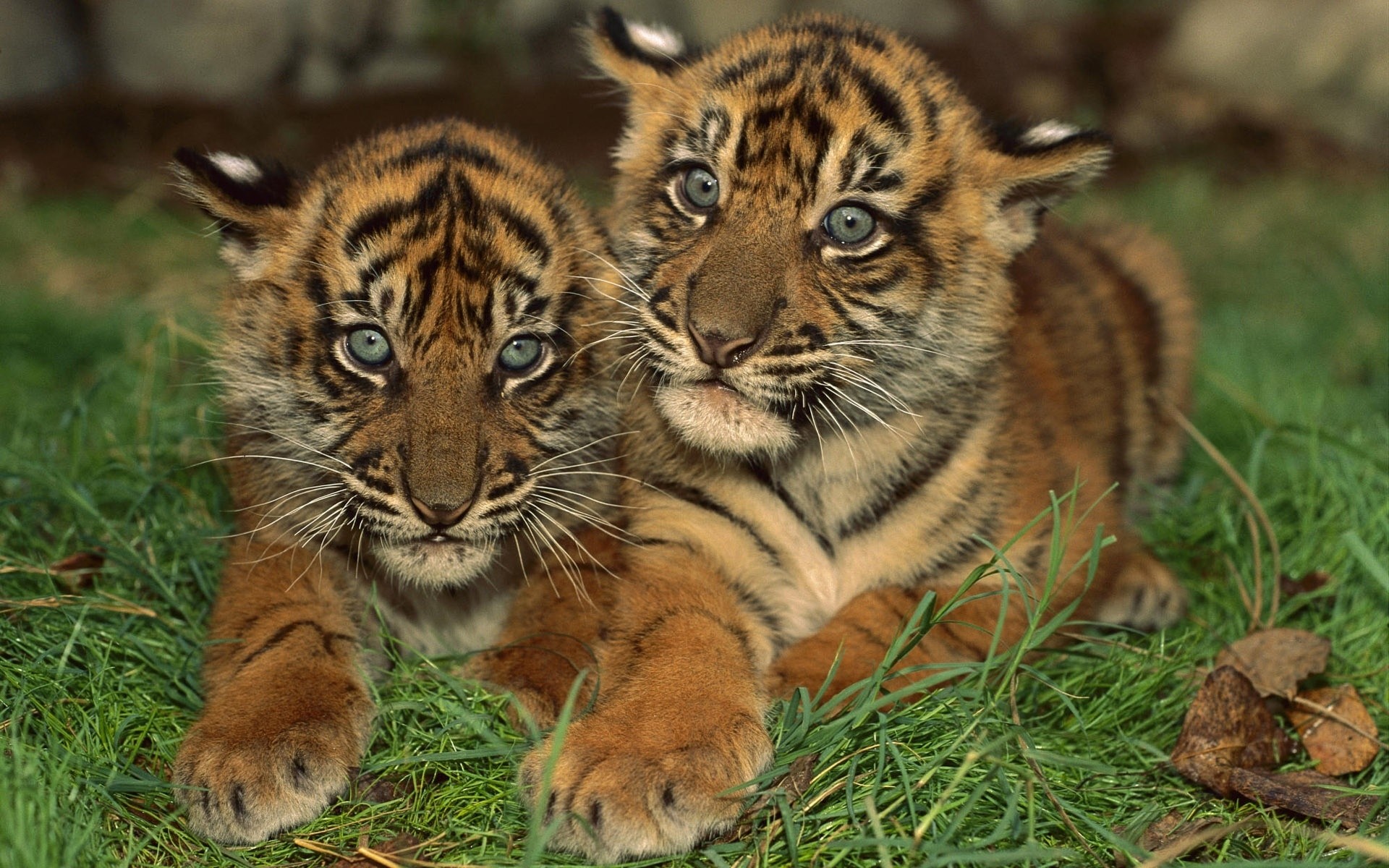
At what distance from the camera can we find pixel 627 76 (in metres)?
3.67

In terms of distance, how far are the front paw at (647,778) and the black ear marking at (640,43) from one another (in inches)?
75.4

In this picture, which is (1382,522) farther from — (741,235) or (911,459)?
(741,235)

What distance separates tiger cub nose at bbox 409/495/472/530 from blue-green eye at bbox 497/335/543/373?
41 centimetres

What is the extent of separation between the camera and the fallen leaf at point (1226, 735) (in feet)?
9.84

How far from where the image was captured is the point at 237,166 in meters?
3.34

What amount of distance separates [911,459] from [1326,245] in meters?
6.03

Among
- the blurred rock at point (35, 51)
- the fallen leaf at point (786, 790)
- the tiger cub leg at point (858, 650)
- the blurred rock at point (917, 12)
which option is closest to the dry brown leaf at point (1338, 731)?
the tiger cub leg at point (858, 650)

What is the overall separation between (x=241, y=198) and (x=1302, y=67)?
9863 mm

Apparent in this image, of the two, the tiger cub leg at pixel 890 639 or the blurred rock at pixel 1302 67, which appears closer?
the tiger cub leg at pixel 890 639

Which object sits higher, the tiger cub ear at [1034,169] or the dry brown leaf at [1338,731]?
the tiger cub ear at [1034,169]

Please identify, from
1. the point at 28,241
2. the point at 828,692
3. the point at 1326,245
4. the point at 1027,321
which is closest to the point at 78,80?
the point at 28,241

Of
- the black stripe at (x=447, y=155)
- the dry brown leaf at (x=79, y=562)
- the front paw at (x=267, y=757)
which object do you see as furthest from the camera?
the dry brown leaf at (x=79, y=562)

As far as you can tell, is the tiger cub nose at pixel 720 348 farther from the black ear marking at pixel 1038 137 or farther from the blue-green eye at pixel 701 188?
the black ear marking at pixel 1038 137

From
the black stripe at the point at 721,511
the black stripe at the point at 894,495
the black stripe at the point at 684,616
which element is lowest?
the black stripe at the point at 684,616
